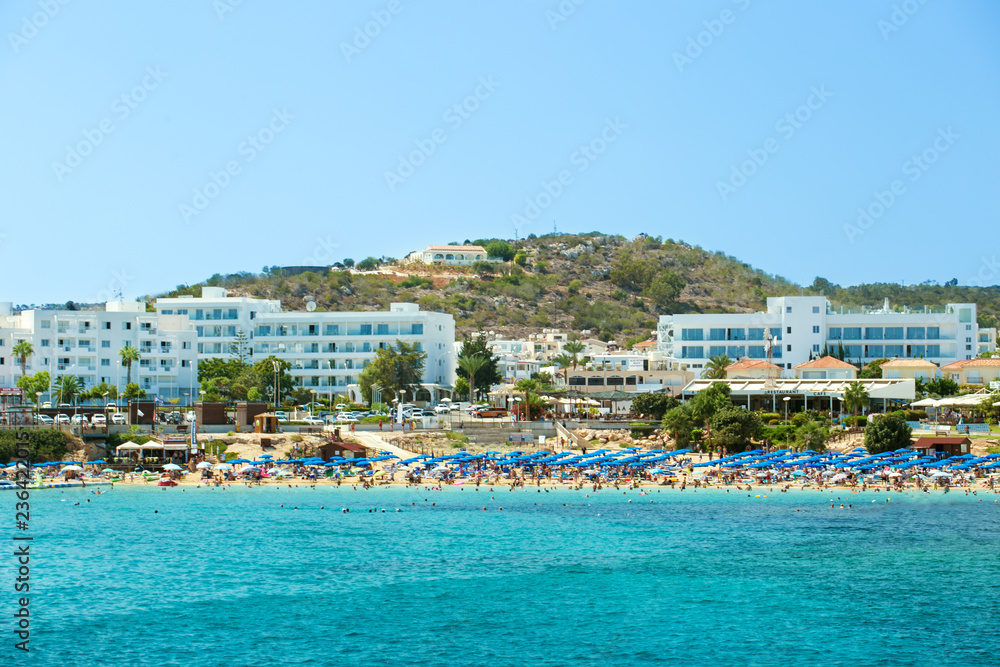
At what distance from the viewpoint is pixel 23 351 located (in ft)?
283

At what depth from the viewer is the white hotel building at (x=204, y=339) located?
302 ft

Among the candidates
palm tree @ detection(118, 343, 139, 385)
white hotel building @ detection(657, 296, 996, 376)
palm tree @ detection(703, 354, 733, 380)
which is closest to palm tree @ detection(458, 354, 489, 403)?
white hotel building @ detection(657, 296, 996, 376)

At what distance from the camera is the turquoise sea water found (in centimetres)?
2919

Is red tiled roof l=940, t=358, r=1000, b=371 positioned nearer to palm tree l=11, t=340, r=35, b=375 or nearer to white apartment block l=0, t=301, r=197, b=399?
white apartment block l=0, t=301, r=197, b=399

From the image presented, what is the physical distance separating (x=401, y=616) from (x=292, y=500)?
85.4ft

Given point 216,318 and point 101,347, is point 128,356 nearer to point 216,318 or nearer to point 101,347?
point 101,347

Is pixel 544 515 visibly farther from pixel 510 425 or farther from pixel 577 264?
pixel 577 264

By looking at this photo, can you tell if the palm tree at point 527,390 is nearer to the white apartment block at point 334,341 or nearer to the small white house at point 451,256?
the white apartment block at point 334,341

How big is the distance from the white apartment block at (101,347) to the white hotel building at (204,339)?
0.08 m

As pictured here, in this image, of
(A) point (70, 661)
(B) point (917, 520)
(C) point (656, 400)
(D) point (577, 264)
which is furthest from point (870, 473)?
(D) point (577, 264)

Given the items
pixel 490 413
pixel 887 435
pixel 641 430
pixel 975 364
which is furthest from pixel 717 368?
pixel 887 435

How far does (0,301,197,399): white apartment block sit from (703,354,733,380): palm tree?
146 ft

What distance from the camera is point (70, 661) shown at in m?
27.5

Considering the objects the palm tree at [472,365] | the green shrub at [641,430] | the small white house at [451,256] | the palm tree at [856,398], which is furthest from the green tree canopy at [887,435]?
the small white house at [451,256]
